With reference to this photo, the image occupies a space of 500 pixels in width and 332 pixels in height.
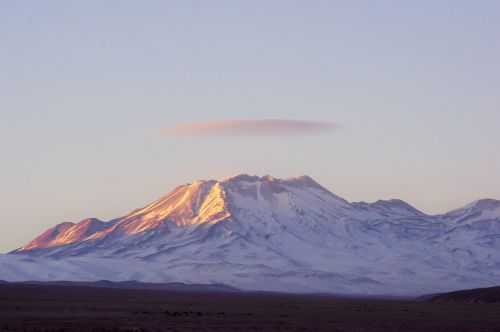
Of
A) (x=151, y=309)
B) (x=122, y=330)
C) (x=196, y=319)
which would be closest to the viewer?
→ (x=122, y=330)

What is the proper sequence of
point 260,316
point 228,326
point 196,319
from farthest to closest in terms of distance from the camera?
point 260,316 < point 196,319 < point 228,326

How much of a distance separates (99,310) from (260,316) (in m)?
11.6

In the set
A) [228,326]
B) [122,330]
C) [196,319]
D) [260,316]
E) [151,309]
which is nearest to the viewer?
[122,330]

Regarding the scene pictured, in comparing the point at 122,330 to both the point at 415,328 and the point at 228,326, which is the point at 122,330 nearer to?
the point at 228,326

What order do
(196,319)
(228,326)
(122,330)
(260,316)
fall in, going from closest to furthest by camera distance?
(122,330) → (228,326) → (196,319) → (260,316)

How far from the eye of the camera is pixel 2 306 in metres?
88.3

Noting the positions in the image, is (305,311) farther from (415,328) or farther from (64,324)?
(64,324)

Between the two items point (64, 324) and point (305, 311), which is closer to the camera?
point (64, 324)

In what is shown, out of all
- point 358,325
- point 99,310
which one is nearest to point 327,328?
point 358,325

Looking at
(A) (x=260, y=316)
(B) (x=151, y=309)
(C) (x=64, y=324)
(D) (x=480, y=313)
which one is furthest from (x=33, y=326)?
(D) (x=480, y=313)

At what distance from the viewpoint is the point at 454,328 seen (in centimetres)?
7400

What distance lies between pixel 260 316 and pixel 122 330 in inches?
801

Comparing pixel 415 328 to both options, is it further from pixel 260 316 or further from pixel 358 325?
pixel 260 316

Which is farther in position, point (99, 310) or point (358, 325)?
point (99, 310)
